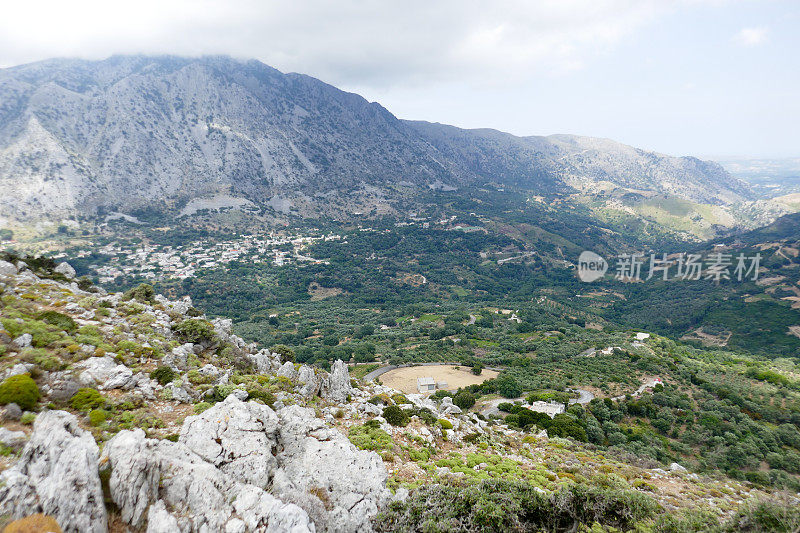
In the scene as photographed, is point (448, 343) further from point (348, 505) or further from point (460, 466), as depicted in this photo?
point (348, 505)

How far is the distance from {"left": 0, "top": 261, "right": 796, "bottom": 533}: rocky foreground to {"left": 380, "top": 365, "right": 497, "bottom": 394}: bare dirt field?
28.7 m

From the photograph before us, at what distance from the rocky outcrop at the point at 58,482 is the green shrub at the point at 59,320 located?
12603 mm

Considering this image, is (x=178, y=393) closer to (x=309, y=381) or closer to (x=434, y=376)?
(x=309, y=381)

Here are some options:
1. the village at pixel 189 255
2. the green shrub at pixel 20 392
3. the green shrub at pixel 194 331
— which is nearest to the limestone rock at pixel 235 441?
the green shrub at pixel 20 392

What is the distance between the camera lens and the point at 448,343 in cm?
8238

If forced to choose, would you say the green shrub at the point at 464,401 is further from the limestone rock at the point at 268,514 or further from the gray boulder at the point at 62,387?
the gray boulder at the point at 62,387

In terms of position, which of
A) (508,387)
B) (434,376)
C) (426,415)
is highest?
(426,415)

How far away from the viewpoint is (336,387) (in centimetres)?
2495

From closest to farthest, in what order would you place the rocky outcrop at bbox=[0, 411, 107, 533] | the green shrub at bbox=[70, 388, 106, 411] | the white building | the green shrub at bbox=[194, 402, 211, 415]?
the rocky outcrop at bbox=[0, 411, 107, 533], the green shrub at bbox=[70, 388, 106, 411], the green shrub at bbox=[194, 402, 211, 415], the white building

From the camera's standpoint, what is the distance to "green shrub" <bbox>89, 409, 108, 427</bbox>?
12908mm

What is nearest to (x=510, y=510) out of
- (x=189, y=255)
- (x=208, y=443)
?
(x=208, y=443)

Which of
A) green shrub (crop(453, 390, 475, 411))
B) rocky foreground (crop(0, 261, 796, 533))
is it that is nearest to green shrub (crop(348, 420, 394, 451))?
rocky foreground (crop(0, 261, 796, 533))

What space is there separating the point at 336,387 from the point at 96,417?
47.1 ft

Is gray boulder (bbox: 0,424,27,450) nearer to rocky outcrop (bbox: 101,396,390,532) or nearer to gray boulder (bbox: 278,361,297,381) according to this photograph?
rocky outcrop (bbox: 101,396,390,532)
